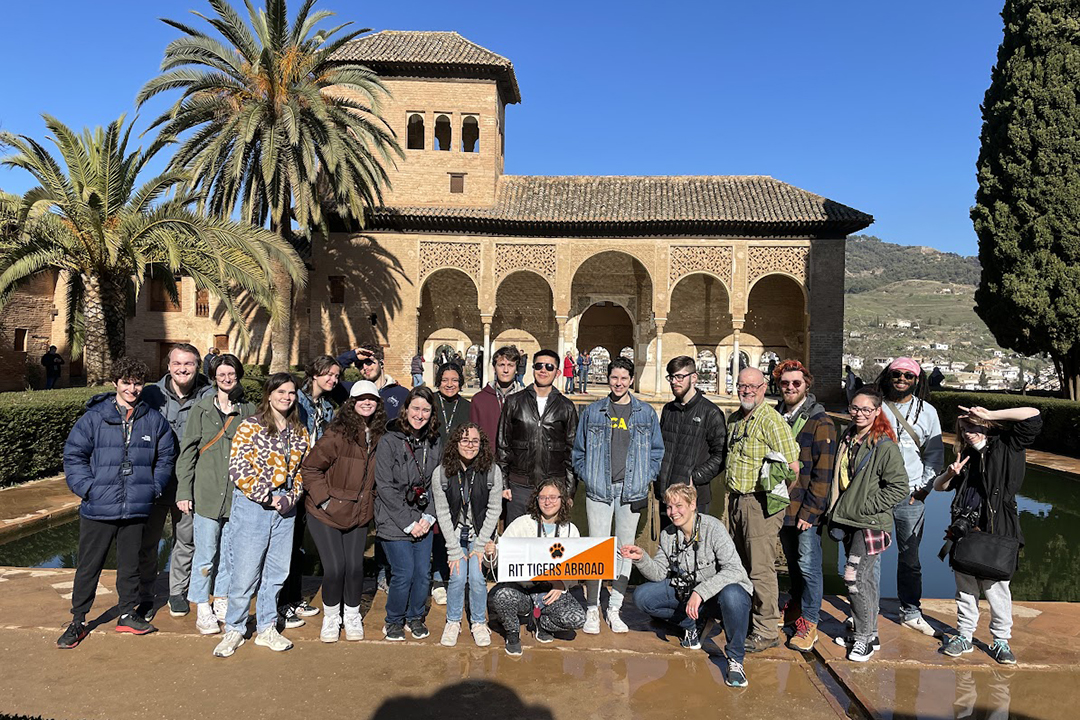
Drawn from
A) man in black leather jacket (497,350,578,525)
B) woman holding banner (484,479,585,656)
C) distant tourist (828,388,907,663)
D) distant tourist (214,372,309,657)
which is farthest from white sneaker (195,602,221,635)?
distant tourist (828,388,907,663)

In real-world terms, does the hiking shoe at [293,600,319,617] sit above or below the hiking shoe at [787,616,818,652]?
A: below

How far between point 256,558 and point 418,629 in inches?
38.1

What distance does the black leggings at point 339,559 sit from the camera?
148 inches

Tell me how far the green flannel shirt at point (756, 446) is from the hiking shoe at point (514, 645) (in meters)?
1.47

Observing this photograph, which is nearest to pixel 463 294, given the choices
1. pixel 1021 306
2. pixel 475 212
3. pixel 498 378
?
pixel 475 212

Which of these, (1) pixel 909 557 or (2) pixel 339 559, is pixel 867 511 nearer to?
(1) pixel 909 557

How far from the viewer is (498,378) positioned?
182 inches

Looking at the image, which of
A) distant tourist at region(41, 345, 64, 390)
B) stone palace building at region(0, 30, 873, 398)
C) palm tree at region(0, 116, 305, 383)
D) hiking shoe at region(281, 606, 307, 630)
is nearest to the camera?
hiking shoe at region(281, 606, 307, 630)

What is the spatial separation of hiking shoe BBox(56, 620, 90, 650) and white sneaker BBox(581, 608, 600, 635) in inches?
108

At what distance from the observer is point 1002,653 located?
12.0 ft

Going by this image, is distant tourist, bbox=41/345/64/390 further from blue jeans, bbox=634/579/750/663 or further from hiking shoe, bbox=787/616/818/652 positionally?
hiking shoe, bbox=787/616/818/652

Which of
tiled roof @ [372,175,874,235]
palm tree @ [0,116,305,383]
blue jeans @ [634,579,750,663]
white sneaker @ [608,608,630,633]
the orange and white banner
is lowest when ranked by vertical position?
white sneaker @ [608,608,630,633]

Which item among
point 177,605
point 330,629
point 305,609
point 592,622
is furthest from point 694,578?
point 177,605

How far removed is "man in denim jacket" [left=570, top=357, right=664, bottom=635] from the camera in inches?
163
